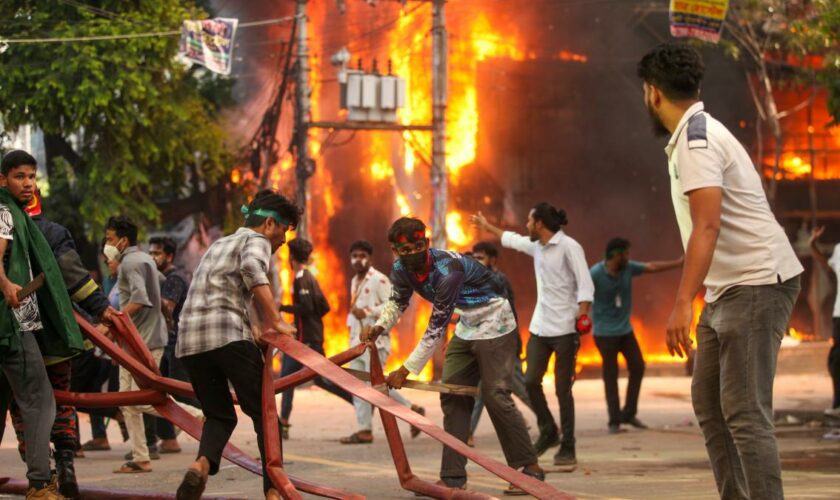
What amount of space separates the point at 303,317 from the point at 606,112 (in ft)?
35.9

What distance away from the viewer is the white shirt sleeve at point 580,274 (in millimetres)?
10312

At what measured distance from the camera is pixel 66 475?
23.9 ft

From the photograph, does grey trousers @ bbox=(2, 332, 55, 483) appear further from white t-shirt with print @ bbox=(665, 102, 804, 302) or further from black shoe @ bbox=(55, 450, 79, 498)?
white t-shirt with print @ bbox=(665, 102, 804, 302)

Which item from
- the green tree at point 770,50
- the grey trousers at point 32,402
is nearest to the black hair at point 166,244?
the grey trousers at point 32,402

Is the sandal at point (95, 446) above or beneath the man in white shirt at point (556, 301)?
beneath

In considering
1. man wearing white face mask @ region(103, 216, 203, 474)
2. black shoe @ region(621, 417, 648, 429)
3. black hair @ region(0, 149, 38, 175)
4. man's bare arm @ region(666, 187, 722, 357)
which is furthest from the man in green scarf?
black shoe @ region(621, 417, 648, 429)

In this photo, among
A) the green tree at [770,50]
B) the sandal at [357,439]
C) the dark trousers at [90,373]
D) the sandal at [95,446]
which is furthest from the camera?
the green tree at [770,50]

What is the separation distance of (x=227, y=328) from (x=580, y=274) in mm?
4312

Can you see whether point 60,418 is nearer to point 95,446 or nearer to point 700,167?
point 700,167

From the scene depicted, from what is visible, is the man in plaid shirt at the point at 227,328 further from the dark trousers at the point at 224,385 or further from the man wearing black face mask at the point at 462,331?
the man wearing black face mask at the point at 462,331

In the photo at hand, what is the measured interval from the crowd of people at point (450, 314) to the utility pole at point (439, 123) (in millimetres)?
9863

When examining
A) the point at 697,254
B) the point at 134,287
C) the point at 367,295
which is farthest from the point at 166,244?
the point at 697,254

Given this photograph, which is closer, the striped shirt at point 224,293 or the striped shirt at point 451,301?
the striped shirt at point 224,293

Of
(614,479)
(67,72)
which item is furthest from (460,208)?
(614,479)
